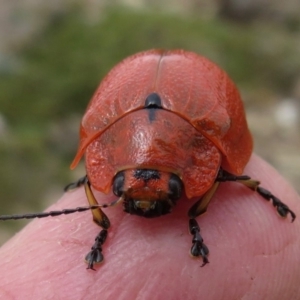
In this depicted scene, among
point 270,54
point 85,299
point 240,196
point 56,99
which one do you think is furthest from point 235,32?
point 85,299

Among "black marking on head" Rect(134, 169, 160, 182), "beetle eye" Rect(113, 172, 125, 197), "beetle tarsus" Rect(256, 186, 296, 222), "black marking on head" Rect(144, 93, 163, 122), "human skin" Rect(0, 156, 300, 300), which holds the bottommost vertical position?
"human skin" Rect(0, 156, 300, 300)

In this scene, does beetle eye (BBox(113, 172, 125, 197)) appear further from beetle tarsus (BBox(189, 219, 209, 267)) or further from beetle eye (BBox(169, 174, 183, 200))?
beetle tarsus (BBox(189, 219, 209, 267))

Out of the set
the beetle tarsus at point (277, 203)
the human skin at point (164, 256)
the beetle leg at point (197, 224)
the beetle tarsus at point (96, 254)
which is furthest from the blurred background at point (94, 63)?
the beetle leg at point (197, 224)

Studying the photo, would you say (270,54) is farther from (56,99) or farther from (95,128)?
(95,128)

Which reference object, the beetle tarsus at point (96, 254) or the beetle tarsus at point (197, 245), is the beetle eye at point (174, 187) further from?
the beetle tarsus at point (96, 254)

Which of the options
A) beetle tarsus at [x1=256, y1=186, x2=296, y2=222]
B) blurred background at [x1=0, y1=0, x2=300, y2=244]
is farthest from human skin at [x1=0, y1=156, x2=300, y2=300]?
blurred background at [x1=0, y1=0, x2=300, y2=244]
